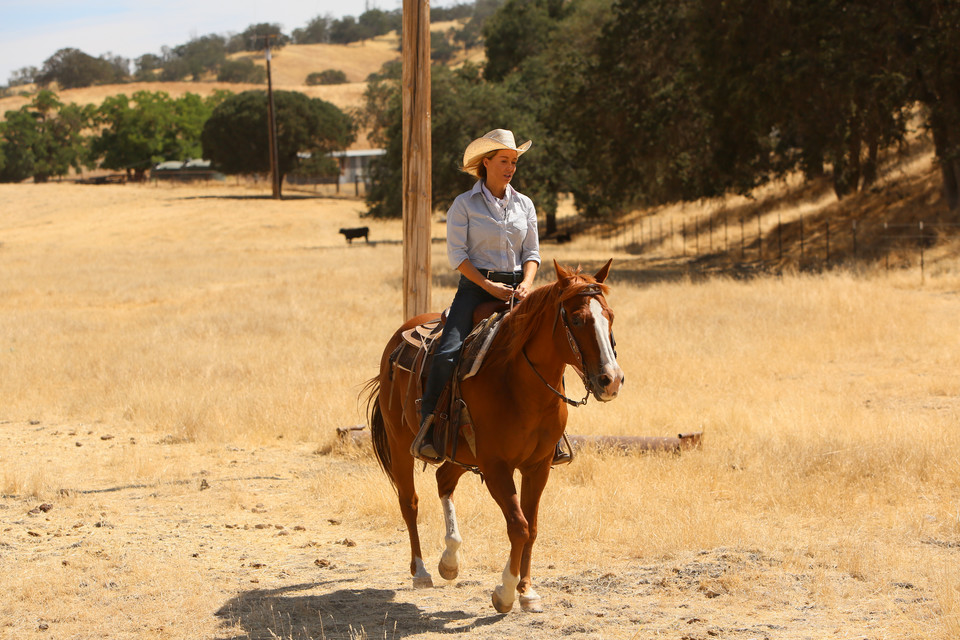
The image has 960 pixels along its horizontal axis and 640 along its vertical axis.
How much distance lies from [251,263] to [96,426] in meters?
Result: 24.9

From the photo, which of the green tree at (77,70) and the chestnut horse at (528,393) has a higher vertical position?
the green tree at (77,70)

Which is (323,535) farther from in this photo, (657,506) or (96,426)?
(96,426)

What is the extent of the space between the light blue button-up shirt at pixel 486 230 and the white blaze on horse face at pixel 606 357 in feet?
4.05

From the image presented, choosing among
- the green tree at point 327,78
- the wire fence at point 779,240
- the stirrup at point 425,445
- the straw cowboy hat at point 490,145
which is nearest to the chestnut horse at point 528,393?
the stirrup at point 425,445

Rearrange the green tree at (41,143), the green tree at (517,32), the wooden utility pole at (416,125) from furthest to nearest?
the green tree at (41,143) → the green tree at (517,32) → the wooden utility pole at (416,125)

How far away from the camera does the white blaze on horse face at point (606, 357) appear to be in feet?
15.2

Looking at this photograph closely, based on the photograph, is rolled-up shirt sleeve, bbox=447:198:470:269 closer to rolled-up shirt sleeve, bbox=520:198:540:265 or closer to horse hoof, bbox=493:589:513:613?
rolled-up shirt sleeve, bbox=520:198:540:265

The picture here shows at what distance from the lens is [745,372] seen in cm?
1312

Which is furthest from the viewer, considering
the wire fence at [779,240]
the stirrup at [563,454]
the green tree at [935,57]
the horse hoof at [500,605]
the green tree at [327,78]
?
the green tree at [327,78]

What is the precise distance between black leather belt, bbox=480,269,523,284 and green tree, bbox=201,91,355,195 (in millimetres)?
74759

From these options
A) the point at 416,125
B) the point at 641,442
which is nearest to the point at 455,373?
the point at 416,125

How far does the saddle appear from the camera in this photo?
549 cm

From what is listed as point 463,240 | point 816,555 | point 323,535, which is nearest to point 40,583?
point 323,535

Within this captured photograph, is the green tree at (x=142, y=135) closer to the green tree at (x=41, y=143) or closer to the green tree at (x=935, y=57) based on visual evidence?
the green tree at (x=41, y=143)
